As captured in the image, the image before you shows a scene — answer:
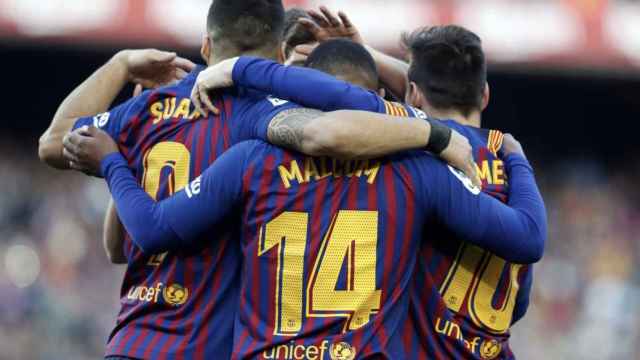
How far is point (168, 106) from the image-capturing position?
4672 mm

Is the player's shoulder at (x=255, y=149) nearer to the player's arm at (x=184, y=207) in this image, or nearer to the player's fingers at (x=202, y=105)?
the player's arm at (x=184, y=207)

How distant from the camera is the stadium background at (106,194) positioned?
14.3m

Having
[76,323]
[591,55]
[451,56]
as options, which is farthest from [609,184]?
[451,56]

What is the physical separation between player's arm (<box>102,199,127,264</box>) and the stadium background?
28.2 ft

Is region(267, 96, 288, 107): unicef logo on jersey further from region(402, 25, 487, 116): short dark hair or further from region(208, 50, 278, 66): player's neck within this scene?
region(402, 25, 487, 116): short dark hair

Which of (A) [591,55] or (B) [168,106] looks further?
(A) [591,55]

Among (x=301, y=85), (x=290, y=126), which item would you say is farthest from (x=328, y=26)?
(x=290, y=126)

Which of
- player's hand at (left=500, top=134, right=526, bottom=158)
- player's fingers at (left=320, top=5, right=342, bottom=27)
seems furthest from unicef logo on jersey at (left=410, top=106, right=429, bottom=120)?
player's fingers at (left=320, top=5, right=342, bottom=27)

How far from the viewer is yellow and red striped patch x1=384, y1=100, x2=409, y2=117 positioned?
4504 mm

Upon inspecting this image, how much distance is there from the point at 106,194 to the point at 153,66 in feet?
38.2

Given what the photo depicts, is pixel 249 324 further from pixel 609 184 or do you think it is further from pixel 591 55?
A: pixel 609 184

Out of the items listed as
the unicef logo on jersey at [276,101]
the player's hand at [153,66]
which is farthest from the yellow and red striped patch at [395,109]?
the player's hand at [153,66]

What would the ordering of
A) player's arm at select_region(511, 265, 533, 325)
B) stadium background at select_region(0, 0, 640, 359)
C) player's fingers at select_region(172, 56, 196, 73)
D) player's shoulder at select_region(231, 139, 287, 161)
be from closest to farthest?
player's shoulder at select_region(231, 139, 287, 161), player's arm at select_region(511, 265, 533, 325), player's fingers at select_region(172, 56, 196, 73), stadium background at select_region(0, 0, 640, 359)

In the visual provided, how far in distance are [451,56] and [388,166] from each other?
648mm
